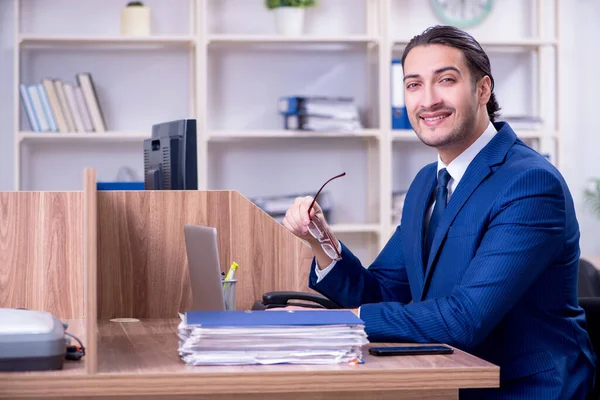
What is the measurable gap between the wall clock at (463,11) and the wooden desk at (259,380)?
358cm

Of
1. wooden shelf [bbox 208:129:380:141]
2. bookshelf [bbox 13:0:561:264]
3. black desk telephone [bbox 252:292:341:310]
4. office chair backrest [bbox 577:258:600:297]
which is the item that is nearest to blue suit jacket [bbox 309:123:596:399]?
black desk telephone [bbox 252:292:341:310]

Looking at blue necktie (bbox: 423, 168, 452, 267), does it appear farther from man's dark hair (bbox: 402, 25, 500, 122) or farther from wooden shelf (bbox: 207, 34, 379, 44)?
wooden shelf (bbox: 207, 34, 379, 44)

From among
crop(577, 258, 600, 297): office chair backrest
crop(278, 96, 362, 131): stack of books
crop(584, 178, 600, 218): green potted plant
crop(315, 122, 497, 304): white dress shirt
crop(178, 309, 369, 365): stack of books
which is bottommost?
crop(577, 258, 600, 297): office chair backrest

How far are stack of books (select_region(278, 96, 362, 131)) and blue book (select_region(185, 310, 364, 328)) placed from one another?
2.96 m

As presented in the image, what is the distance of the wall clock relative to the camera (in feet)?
15.8

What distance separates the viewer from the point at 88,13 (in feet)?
15.2

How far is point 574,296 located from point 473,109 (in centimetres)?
47

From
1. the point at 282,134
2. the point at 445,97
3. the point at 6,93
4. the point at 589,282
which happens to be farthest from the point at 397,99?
the point at 445,97

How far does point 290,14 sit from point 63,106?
1.20m

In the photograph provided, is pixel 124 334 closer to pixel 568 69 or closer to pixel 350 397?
pixel 350 397

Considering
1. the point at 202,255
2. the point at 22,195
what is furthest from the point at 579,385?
the point at 22,195

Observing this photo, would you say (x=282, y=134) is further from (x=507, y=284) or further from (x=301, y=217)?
(x=507, y=284)

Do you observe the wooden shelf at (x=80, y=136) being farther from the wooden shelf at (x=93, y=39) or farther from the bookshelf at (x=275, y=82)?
the wooden shelf at (x=93, y=39)

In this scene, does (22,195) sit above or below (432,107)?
below
